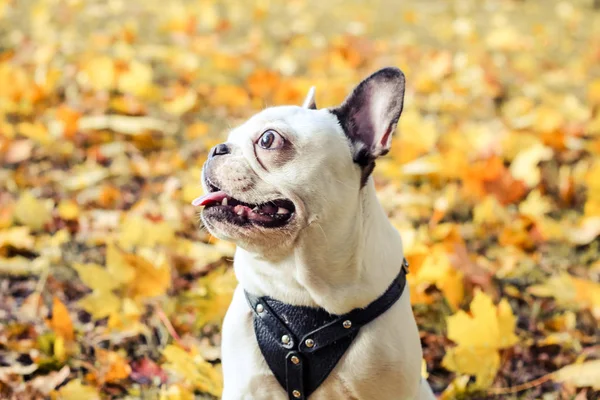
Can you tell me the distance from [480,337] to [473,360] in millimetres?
96

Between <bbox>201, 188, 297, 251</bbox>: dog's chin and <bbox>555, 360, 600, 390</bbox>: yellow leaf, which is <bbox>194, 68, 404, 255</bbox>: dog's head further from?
<bbox>555, 360, 600, 390</bbox>: yellow leaf

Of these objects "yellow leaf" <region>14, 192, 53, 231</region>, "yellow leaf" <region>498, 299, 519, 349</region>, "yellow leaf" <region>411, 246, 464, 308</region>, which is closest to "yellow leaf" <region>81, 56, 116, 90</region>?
"yellow leaf" <region>14, 192, 53, 231</region>

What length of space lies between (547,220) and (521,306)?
26.9 inches

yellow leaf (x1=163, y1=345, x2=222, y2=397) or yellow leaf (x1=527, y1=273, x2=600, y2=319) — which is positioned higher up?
yellow leaf (x1=163, y1=345, x2=222, y2=397)

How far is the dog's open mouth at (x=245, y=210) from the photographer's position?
2.04 m

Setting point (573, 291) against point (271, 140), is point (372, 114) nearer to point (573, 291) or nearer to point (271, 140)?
point (271, 140)

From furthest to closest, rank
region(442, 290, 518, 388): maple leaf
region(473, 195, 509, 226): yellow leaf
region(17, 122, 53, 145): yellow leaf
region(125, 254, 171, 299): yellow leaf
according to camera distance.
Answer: region(17, 122, 53, 145): yellow leaf
region(473, 195, 509, 226): yellow leaf
region(125, 254, 171, 299): yellow leaf
region(442, 290, 518, 388): maple leaf

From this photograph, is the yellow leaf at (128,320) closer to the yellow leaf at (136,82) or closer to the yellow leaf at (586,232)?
the yellow leaf at (586,232)

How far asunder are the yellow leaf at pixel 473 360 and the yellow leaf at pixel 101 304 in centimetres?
136

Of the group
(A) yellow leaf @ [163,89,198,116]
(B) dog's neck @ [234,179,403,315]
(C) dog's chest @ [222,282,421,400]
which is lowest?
(A) yellow leaf @ [163,89,198,116]

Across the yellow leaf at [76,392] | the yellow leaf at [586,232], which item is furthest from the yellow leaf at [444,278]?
the yellow leaf at [76,392]

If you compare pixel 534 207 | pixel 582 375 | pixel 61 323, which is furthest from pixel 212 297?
pixel 534 207

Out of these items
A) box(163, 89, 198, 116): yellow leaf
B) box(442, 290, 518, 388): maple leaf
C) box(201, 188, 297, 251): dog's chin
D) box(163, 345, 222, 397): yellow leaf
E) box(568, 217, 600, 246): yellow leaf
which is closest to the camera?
box(201, 188, 297, 251): dog's chin

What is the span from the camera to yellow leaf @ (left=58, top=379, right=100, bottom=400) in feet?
8.51
